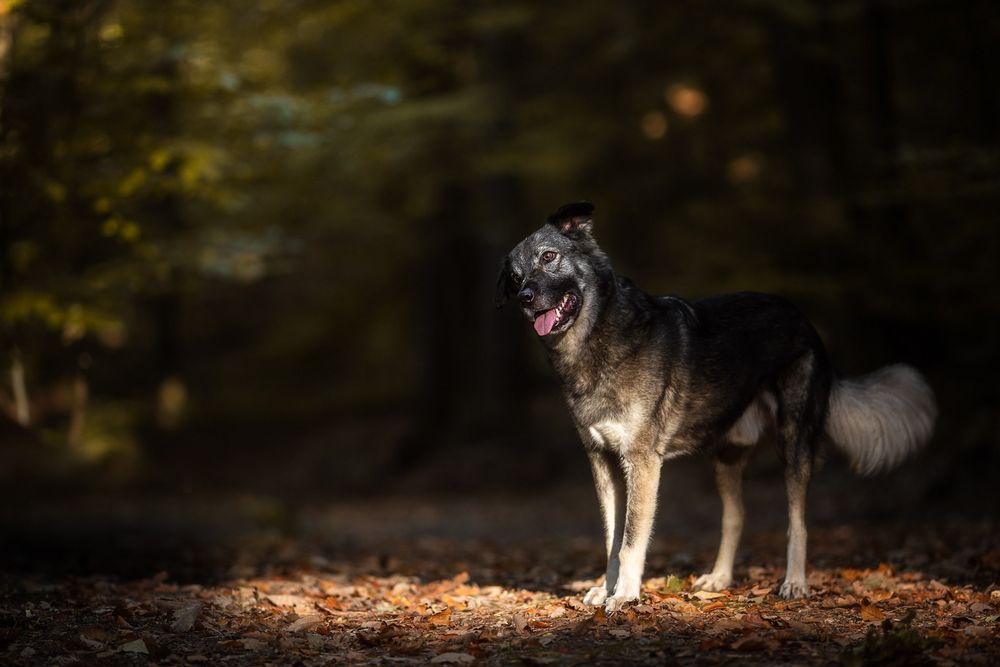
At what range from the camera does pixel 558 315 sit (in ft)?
21.5

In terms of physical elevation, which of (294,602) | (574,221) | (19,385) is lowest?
(294,602)

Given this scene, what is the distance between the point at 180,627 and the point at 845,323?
33.9 ft

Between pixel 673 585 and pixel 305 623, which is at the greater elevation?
pixel 673 585

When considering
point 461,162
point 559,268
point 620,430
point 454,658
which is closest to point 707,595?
point 620,430

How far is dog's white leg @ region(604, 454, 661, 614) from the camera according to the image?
6613mm

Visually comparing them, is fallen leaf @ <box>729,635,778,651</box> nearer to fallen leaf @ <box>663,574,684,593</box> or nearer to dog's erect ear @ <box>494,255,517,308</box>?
fallen leaf @ <box>663,574,684,593</box>

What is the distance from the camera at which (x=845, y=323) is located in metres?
14.3

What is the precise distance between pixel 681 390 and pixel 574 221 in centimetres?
128

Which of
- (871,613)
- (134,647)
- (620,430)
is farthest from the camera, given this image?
(620,430)

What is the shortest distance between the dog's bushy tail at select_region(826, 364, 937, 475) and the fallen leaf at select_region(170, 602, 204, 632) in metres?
4.30

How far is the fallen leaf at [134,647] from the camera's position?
18.9 feet

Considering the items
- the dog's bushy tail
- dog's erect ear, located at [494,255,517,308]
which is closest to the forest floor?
the dog's bushy tail

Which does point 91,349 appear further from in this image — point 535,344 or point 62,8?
point 535,344

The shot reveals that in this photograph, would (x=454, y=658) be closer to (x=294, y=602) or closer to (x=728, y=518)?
(x=294, y=602)
